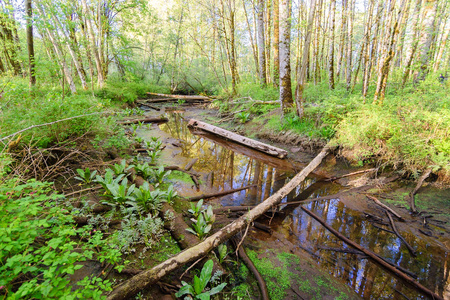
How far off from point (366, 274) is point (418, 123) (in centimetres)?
375

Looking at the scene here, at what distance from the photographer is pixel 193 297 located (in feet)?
6.62

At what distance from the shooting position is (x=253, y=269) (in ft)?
8.21

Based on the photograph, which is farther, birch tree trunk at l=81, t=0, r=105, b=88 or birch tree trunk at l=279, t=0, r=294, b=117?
birch tree trunk at l=81, t=0, r=105, b=88

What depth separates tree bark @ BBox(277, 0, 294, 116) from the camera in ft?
21.6

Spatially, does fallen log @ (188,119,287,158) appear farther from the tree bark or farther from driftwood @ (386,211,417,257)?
driftwood @ (386,211,417,257)

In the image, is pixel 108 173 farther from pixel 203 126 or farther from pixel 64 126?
pixel 203 126

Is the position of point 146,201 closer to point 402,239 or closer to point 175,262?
point 175,262

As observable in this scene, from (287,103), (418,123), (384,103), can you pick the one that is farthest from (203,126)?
(418,123)

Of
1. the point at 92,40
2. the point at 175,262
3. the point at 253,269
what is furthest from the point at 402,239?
the point at 92,40

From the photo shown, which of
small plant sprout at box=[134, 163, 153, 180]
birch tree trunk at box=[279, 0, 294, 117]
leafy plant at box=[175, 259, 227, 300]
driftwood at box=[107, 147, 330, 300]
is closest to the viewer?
driftwood at box=[107, 147, 330, 300]

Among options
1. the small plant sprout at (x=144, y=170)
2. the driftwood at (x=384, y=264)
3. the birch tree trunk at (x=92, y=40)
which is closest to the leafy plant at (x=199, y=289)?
the driftwood at (x=384, y=264)

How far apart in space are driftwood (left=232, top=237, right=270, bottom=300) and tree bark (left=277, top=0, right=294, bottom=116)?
6.14m

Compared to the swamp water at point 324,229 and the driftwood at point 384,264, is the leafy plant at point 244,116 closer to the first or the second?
the swamp water at point 324,229

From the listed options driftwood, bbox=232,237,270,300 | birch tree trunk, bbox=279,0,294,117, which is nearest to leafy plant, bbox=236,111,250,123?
birch tree trunk, bbox=279,0,294,117
